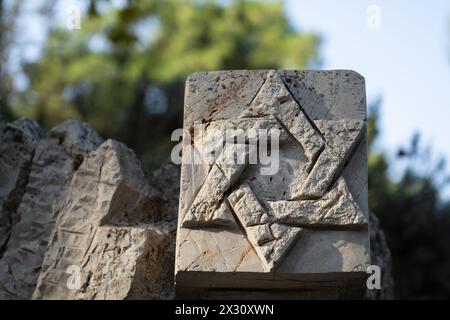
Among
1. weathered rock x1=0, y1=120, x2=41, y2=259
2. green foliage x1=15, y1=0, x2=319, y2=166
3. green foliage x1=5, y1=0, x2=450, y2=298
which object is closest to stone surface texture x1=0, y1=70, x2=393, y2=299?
weathered rock x1=0, y1=120, x2=41, y2=259

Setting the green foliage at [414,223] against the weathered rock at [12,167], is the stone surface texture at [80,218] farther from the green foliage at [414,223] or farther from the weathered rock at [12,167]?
the green foliage at [414,223]

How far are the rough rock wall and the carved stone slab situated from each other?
1.09ft

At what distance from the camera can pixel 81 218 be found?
176 inches

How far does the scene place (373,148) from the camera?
8.91 metres

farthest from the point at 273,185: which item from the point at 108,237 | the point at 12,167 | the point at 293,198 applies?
the point at 12,167

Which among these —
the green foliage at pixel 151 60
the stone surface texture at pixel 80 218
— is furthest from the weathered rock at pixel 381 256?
the green foliage at pixel 151 60

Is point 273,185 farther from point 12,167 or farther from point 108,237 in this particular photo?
point 12,167

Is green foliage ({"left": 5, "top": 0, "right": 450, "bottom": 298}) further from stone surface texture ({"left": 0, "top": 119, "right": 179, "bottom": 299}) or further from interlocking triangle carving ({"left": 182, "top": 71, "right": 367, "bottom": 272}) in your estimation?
interlocking triangle carving ({"left": 182, "top": 71, "right": 367, "bottom": 272})

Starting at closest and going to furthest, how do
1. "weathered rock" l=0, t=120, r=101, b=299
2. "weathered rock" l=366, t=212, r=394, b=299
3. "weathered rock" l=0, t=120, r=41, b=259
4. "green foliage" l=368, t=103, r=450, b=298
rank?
"weathered rock" l=0, t=120, r=101, b=299 < "weathered rock" l=0, t=120, r=41, b=259 < "weathered rock" l=366, t=212, r=394, b=299 < "green foliage" l=368, t=103, r=450, b=298

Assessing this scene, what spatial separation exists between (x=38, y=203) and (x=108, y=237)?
60cm

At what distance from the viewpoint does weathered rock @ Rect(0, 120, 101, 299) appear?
4488mm

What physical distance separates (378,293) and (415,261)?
376cm

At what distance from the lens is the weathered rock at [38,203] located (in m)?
4.49

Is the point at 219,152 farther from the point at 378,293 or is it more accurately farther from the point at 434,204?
the point at 434,204
